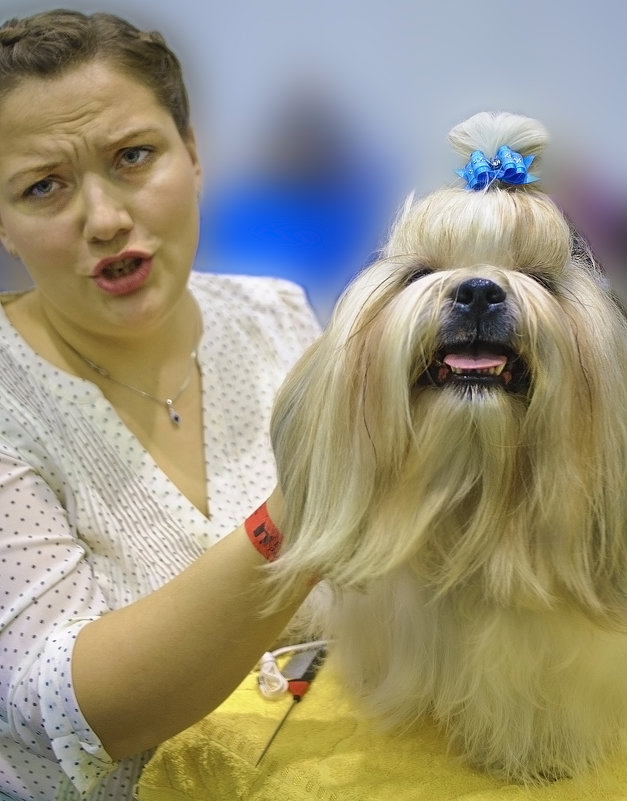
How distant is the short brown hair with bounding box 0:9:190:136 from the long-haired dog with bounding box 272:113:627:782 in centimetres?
68

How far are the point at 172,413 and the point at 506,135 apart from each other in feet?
2.94

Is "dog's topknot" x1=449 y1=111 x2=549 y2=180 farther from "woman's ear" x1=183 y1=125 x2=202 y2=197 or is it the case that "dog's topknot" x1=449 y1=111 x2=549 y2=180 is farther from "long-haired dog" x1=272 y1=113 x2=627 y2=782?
"woman's ear" x1=183 y1=125 x2=202 y2=197

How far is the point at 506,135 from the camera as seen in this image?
1138mm

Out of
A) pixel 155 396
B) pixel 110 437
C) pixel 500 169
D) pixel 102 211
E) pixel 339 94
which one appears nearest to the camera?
pixel 500 169

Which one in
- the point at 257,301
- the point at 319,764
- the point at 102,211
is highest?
the point at 102,211

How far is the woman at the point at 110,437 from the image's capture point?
125cm

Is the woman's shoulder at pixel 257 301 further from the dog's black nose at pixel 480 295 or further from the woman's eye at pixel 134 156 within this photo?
the dog's black nose at pixel 480 295

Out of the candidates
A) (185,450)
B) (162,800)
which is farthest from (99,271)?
(162,800)

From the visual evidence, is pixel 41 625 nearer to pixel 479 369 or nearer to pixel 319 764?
pixel 319 764

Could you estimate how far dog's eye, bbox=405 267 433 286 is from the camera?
1.12 meters

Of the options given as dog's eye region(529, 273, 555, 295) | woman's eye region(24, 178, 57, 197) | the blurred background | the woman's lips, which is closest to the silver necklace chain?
the woman's lips

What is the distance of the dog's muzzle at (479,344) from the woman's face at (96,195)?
722 mm

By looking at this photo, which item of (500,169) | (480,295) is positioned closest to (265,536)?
(480,295)

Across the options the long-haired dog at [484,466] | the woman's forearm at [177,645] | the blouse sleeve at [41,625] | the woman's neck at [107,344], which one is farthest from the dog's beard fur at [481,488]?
the woman's neck at [107,344]
